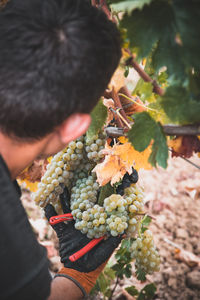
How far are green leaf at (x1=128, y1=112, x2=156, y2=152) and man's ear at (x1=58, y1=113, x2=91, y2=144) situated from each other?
0.44 feet

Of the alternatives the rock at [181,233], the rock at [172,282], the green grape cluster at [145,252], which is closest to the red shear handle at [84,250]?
the green grape cluster at [145,252]

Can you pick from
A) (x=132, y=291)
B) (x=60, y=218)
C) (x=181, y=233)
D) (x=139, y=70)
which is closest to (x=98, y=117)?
(x=139, y=70)

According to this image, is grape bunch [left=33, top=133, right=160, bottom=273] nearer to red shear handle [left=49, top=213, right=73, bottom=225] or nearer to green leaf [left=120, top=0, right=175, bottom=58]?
red shear handle [left=49, top=213, right=73, bottom=225]

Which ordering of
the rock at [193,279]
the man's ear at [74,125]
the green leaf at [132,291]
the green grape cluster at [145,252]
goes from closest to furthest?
the man's ear at [74,125], the green grape cluster at [145,252], the green leaf at [132,291], the rock at [193,279]

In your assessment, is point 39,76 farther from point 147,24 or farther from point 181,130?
point 181,130

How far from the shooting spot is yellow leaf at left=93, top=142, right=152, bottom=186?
925 millimetres

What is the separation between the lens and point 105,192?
112 cm

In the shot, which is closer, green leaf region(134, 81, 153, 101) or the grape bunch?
green leaf region(134, 81, 153, 101)

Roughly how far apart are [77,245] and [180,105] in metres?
0.76

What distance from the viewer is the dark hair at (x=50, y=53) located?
25.5 inches

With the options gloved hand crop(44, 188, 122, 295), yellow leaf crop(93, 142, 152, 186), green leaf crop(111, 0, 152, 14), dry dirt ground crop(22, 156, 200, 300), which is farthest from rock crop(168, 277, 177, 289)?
green leaf crop(111, 0, 152, 14)

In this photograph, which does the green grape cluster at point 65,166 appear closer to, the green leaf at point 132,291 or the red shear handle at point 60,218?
the red shear handle at point 60,218

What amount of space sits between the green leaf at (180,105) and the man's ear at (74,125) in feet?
0.73

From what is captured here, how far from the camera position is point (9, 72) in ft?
2.18
